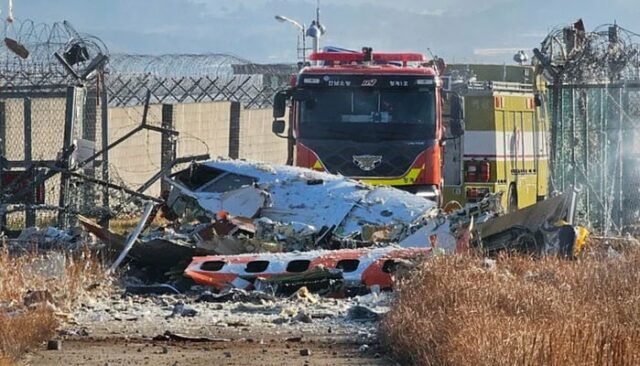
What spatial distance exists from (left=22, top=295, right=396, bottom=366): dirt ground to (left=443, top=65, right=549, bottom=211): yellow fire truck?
12822mm

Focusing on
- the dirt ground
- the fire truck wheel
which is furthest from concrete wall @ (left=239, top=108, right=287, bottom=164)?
the dirt ground

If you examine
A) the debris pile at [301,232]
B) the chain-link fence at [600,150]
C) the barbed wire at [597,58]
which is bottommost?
the debris pile at [301,232]

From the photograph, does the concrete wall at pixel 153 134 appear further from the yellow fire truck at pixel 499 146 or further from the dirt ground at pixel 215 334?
the dirt ground at pixel 215 334

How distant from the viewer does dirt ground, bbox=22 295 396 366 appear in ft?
33.2

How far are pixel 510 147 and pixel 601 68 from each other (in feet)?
27.6

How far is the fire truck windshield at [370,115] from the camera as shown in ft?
69.8

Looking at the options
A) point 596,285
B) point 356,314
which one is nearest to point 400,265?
point 356,314

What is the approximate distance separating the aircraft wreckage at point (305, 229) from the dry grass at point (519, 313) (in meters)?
→ 1.78

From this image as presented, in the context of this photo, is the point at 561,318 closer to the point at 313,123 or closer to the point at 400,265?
the point at 400,265

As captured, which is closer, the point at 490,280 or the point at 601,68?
the point at 490,280

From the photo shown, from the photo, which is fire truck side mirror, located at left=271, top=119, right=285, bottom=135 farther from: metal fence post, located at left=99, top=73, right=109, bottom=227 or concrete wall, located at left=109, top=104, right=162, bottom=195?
concrete wall, located at left=109, top=104, right=162, bottom=195

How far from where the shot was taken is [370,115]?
70.0 feet

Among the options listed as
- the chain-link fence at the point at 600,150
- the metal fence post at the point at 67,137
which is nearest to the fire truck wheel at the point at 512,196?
the chain-link fence at the point at 600,150

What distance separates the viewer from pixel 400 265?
14.6 m
